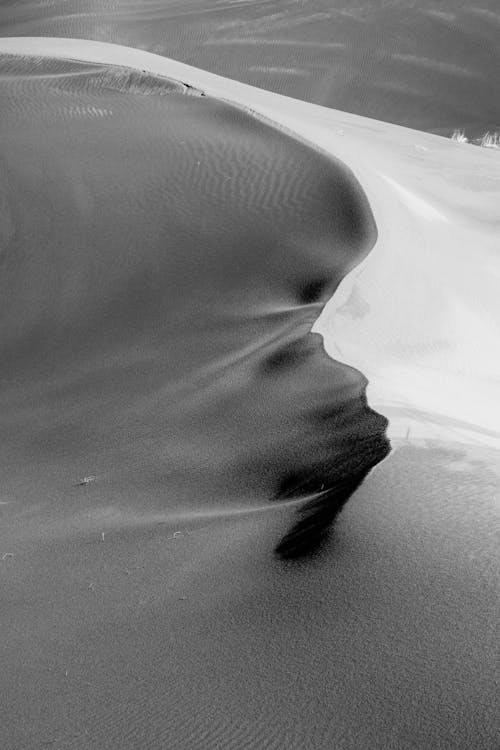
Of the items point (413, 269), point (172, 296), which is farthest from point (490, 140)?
point (172, 296)

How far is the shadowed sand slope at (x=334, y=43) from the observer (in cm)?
804

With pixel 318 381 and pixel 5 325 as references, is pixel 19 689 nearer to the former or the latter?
pixel 318 381

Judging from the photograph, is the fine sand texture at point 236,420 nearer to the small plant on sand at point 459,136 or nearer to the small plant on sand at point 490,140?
the small plant on sand at point 490,140

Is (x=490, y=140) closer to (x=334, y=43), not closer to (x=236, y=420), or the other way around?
(x=334, y=43)

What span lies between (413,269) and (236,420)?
1421 mm

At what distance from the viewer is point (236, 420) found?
109 inches

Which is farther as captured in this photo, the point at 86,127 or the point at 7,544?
the point at 86,127

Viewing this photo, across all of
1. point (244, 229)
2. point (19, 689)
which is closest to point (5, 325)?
point (244, 229)

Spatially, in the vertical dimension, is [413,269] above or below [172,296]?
above

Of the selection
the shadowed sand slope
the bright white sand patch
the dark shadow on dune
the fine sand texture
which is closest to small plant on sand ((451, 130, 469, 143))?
the shadowed sand slope

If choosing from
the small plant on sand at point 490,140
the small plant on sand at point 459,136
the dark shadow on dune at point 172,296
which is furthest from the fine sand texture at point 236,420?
the small plant on sand at point 459,136

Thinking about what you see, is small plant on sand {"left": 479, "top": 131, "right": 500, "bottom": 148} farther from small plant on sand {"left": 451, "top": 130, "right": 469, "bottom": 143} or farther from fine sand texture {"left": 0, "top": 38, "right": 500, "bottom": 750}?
fine sand texture {"left": 0, "top": 38, "right": 500, "bottom": 750}

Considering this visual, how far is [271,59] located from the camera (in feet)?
26.7

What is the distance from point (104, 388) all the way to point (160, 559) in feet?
4.53
